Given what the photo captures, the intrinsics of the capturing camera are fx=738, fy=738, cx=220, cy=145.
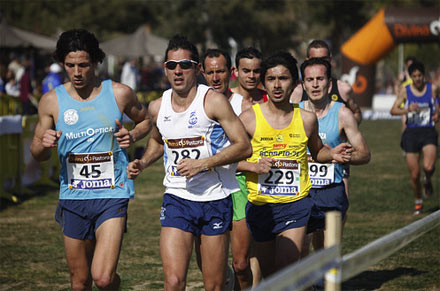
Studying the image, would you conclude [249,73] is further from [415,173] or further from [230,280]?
[415,173]

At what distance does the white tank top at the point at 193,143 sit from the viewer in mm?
5102

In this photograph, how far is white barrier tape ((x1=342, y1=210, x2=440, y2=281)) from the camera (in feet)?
11.3

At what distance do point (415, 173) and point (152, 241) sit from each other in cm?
424

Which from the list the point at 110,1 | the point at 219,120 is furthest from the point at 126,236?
the point at 110,1

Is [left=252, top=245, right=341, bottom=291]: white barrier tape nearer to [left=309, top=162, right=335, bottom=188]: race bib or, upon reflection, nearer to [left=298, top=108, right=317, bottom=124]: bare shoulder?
[left=298, top=108, right=317, bottom=124]: bare shoulder

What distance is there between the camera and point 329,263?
3.31 m

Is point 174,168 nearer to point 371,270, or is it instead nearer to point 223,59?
point 223,59

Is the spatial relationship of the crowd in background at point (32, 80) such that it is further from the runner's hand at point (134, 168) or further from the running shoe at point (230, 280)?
the runner's hand at point (134, 168)

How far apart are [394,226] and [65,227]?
18.9 feet

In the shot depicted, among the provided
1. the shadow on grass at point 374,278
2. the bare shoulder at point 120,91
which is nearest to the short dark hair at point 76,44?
the bare shoulder at point 120,91

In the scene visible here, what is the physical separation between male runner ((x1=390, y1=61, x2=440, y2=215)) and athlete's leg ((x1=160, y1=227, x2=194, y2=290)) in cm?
644

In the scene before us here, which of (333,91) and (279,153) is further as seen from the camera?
(333,91)

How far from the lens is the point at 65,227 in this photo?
527 cm

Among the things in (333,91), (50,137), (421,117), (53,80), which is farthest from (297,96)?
(53,80)
